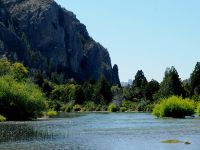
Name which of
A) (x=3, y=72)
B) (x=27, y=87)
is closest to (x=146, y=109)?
(x=3, y=72)

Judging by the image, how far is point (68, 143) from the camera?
54906mm

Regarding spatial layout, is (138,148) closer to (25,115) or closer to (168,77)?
(25,115)

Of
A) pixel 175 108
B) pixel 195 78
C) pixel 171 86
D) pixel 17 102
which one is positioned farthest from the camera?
pixel 195 78

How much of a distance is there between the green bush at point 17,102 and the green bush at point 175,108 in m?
30.1

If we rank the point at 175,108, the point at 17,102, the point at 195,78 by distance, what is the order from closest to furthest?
the point at 17,102, the point at 175,108, the point at 195,78

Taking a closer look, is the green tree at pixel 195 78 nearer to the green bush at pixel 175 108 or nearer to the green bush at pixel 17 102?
the green bush at pixel 175 108

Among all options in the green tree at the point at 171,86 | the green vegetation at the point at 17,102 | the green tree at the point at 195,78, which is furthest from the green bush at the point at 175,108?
the green tree at the point at 195,78

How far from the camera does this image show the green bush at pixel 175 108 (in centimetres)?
11456

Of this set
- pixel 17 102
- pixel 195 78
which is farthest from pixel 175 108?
pixel 195 78

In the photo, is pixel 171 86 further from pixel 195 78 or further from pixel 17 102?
pixel 17 102

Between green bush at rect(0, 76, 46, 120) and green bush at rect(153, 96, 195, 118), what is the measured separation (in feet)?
98.8

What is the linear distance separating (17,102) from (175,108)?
36.9 metres

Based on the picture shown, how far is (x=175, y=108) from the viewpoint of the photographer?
116 metres

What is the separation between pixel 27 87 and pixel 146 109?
70.6 metres
